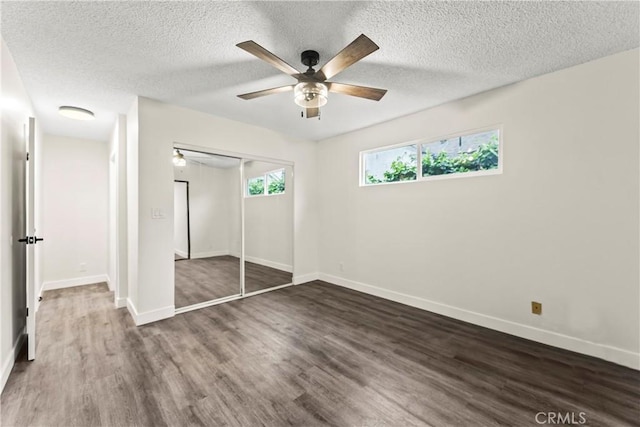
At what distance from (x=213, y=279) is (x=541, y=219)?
417 centimetres

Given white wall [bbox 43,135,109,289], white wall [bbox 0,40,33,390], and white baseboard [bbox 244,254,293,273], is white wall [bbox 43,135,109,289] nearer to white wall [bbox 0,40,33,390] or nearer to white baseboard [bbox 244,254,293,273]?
white wall [bbox 0,40,33,390]

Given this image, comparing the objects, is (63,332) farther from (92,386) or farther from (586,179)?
(586,179)

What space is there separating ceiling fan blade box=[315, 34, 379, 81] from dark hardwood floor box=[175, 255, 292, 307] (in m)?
A: 2.96

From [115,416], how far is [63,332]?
6.10ft

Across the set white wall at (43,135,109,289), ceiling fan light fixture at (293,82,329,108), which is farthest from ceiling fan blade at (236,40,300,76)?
white wall at (43,135,109,289)

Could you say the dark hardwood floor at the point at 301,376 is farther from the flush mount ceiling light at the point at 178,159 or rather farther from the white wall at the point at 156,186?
the flush mount ceiling light at the point at 178,159

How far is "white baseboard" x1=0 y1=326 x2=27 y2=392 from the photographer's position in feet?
6.41

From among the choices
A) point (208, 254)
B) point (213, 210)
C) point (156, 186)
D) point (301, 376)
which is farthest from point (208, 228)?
point (301, 376)

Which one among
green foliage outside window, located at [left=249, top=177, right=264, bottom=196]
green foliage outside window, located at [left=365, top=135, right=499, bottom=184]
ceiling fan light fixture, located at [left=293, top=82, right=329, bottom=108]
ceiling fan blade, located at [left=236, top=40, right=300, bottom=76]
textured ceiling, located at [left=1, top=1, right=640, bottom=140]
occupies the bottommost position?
green foliage outside window, located at [left=249, top=177, right=264, bottom=196]

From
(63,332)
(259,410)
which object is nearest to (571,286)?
(259,410)

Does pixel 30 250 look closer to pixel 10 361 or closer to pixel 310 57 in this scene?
pixel 10 361

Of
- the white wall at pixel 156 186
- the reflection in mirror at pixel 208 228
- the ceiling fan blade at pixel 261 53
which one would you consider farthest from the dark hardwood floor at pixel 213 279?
the ceiling fan blade at pixel 261 53

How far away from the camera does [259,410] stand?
1.73m

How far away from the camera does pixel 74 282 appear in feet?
14.9
